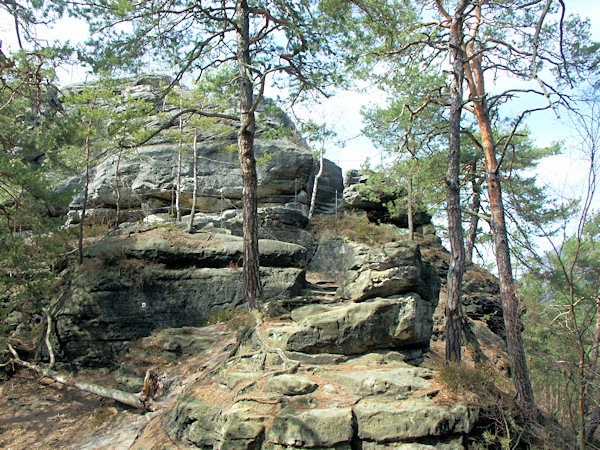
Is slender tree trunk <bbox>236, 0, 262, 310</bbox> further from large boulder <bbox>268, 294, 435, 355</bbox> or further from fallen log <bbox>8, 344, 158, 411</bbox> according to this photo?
fallen log <bbox>8, 344, 158, 411</bbox>

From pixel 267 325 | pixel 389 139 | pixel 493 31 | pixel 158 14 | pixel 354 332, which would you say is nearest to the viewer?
pixel 354 332

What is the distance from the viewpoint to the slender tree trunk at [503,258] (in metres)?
8.87

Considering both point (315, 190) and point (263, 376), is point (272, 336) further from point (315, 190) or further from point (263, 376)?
point (315, 190)

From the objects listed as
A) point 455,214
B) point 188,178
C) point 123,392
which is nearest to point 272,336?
point 123,392

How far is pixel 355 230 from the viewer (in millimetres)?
17453

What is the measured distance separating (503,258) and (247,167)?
6.87m

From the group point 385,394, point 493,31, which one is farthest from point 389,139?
point 385,394

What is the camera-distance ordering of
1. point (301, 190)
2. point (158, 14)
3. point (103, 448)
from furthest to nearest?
point (301, 190) → point (158, 14) → point (103, 448)

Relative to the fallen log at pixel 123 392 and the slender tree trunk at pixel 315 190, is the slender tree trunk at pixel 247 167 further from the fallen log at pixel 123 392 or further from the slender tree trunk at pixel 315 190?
the slender tree trunk at pixel 315 190

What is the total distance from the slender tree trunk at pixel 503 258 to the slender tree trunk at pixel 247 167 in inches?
212

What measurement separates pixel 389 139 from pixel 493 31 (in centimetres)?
510

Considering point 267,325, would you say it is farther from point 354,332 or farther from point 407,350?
point 407,350

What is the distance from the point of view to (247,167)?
10.2m

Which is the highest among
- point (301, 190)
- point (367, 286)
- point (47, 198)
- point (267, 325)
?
point (301, 190)
